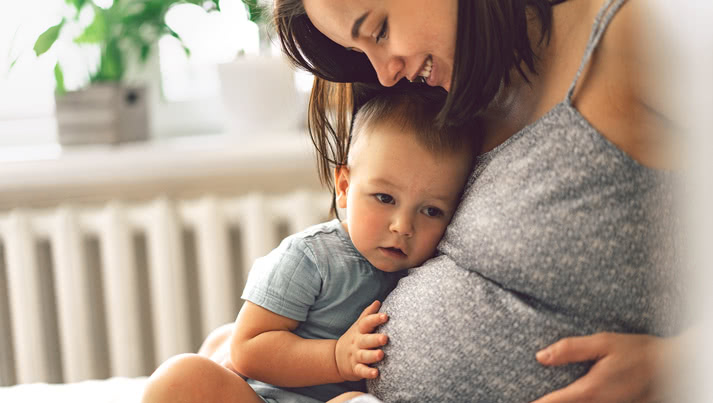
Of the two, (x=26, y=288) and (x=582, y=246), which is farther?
(x=26, y=288)

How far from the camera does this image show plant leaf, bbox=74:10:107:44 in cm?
164

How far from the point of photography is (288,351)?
815mm

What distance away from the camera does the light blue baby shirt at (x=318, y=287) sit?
0.84 meters

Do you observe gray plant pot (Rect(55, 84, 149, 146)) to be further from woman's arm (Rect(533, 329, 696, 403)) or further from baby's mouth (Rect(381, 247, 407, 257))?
woman's arm (Rect(533, 329, 696, 403))

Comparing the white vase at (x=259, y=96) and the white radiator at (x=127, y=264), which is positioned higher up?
the white vase at (x=259, y=96)

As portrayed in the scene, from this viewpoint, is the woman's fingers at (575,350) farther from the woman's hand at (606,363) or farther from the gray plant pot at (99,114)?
the gray plant pot at (99,114)

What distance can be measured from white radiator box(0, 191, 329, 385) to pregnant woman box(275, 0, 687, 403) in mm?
841

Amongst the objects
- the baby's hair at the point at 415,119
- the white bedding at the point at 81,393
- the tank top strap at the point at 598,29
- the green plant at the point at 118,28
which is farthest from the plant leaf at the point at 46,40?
the tank top strap at the point at 598,29

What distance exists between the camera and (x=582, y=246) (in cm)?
65

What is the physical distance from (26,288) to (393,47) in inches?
47.9

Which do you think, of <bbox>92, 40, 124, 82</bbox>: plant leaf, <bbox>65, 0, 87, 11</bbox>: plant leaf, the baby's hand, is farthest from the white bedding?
<bbox>65, 0, 87, 11</bbox>: plant leaf

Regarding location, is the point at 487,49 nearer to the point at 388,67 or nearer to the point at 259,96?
the point at 388,67

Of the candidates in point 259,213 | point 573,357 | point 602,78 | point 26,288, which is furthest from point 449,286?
point 26,288

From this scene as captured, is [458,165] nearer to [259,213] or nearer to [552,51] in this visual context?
[552,51]
